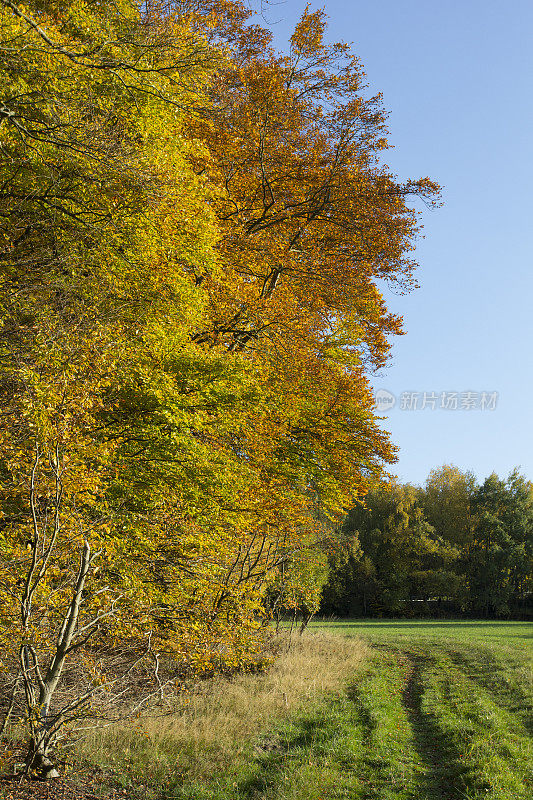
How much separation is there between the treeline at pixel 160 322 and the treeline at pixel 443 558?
41061 mm

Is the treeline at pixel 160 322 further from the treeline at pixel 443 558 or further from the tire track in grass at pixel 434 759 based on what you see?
the treeline at pixel 443 558

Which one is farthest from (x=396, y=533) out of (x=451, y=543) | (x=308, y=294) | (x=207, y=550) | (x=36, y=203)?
(x=36, y=203)

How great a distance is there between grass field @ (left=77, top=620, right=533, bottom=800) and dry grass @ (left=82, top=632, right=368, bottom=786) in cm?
3

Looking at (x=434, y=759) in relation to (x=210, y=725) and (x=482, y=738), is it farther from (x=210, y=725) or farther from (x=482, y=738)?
(x=210, y=725)

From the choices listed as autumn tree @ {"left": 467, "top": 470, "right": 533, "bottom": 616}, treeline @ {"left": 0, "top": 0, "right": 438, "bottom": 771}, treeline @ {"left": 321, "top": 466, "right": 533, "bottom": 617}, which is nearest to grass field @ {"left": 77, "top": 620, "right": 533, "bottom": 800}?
treeline @ {"left": 0, "top": 0, "right": 438, "bottom": 771}

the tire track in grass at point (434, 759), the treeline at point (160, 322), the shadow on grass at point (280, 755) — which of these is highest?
the treeline at point (160, 322)

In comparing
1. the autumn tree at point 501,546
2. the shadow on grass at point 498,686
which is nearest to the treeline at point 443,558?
the autumn tree at point 501,546

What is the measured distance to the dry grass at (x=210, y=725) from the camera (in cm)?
807

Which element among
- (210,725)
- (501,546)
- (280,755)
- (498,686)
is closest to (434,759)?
(280,755)

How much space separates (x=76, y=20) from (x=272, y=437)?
876 centimetres

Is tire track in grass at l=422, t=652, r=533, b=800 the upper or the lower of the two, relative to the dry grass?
upper

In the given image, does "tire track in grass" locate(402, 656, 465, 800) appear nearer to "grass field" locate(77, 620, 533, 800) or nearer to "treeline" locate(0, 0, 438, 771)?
"grass field" locate(77, 620, 533, 800)

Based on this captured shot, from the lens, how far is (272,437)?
41.9 feet

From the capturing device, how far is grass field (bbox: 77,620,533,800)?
7.16 metres
